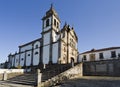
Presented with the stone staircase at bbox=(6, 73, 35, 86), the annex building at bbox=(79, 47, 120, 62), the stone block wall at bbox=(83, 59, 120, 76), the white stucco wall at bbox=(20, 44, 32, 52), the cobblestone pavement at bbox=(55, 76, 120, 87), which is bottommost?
the stone staircase at bbox=(6, 73, 35, 86)

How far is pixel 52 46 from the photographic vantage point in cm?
2973

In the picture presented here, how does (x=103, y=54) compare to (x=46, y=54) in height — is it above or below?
below

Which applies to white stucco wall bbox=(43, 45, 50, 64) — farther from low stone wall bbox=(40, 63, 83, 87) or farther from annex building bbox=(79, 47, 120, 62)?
low stone wall bbox=(40, 63, 83, 87)

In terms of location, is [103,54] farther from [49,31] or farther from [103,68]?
[49,31]

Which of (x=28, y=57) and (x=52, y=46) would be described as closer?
(x=52, y=46)

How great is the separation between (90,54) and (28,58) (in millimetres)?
17850

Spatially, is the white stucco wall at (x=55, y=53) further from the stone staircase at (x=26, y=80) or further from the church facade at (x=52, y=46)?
the stone staircase at (x=26, y=80)

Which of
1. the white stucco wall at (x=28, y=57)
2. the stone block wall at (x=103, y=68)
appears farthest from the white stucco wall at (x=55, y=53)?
the white stucco wall at (x=28, y=57)

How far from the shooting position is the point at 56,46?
28.8 meters

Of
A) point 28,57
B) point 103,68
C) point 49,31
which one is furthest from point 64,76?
point 28,57

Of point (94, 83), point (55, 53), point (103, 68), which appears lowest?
point (94, 83)

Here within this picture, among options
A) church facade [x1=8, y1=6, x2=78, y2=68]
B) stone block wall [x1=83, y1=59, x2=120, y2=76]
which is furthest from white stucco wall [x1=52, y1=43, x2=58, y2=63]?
stone block wall [x1=83, y1=59, x2=120, y2=76]

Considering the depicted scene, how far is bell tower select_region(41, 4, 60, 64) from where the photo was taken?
30.2 m

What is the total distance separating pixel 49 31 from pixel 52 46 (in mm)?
4259
